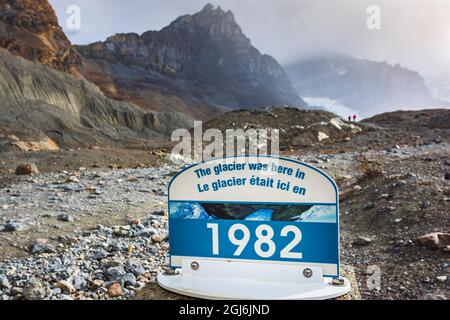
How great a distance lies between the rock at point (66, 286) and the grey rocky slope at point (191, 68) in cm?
8424

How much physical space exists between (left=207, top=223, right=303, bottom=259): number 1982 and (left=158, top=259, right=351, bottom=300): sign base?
0.10m

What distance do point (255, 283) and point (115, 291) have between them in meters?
1.63

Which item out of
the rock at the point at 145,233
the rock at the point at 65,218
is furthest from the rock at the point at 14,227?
the rock at the point at 145,233

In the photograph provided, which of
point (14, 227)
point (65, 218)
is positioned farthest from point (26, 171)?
point (14, 227)

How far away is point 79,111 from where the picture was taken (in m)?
59.8

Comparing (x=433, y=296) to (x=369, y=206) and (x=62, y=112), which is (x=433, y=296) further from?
(x=62, y=112)

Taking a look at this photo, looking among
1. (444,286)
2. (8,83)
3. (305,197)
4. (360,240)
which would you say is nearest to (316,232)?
(305,197)

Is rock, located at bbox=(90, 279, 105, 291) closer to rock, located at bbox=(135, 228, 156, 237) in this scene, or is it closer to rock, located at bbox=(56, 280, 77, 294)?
rock, located at bbox=(56, 280, 77, 294)

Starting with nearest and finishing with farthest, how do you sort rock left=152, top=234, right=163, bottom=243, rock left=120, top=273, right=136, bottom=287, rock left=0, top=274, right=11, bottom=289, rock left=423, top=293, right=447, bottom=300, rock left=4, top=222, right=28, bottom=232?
rock left=423, top=293, right=447, bottom=300, rock left=0, top=274, right=11, bottom=289, rock left=120, top=273, right=136, bottom=287, rock left=4, top=222, right=28, bottom=232, rock left=152, top=234, right=163, bottom=243

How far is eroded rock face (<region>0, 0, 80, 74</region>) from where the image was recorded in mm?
63344

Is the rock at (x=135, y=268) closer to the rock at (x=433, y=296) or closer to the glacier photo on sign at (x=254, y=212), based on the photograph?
the glacier photo on sign at (x=254, y=212)

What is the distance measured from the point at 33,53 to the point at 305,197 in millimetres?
68965

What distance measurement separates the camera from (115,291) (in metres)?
4.33

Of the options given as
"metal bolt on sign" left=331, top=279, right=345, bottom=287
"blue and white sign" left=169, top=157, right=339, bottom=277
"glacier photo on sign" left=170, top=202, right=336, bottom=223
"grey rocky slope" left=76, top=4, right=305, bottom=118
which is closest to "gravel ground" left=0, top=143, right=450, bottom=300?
"blue and white sign" left=169, top=157, right=339, bottom=277
